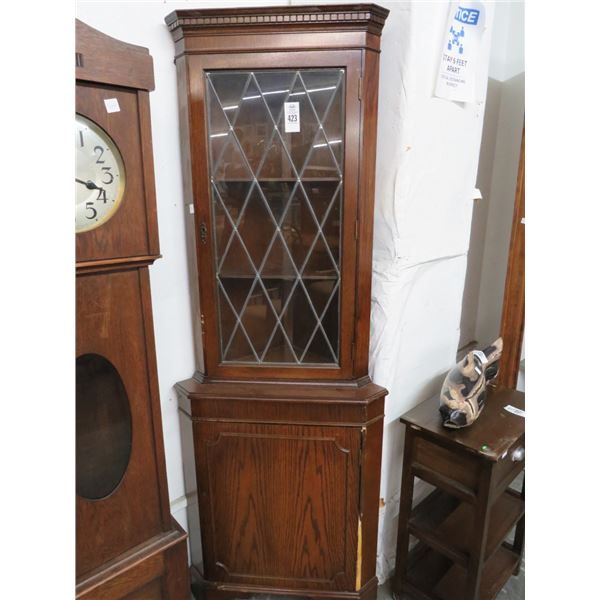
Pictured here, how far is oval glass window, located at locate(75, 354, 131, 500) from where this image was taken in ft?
3.20

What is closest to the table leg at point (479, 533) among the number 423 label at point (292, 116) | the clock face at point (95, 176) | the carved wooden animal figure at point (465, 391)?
the carved wooden animal figure at point (465, 391)

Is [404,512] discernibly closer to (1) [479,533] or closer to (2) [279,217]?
(1) [479,533]

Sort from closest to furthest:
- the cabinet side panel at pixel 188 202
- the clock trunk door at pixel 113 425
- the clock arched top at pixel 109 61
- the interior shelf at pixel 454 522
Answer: the clock arched top at pixel 109 61
the clock trunk door at pixel 113 425
the cabinet side panel at pixel 188 202
the interior shelf at pixel 454 522

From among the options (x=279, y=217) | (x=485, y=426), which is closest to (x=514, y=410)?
(x=485, y=426)

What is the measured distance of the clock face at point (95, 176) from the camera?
85cm

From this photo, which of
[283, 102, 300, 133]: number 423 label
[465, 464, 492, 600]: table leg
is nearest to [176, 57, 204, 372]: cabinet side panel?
[283, 102, 300, 133]: number 423 label

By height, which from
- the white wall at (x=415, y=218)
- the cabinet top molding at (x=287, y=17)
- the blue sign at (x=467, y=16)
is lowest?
the white wall at (x=415, y=218)

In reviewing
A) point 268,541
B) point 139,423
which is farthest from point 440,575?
point 139,423

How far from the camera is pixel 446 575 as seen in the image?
1572mm

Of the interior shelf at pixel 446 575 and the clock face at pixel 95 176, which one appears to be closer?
the clock face at pixel 95 176

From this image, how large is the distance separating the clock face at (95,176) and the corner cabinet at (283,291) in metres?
0.30

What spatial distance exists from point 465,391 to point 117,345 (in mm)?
959

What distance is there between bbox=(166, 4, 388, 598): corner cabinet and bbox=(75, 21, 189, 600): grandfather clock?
0.78 feet

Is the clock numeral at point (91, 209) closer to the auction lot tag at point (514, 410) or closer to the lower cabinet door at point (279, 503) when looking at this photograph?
the lower cabinet door at point (279, 503)
